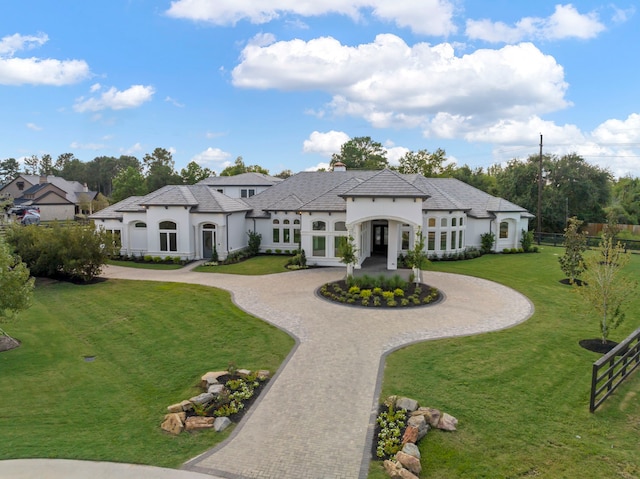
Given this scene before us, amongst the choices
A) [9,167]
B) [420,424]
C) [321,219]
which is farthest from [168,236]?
[9,167]

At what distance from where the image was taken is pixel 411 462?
655 centimetres

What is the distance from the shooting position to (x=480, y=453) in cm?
695

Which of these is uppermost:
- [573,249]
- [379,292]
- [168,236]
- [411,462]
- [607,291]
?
[168,236]

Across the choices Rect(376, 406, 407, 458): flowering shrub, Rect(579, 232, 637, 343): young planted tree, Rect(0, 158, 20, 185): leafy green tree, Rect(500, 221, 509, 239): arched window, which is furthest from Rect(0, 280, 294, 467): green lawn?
Rect(0, 158, 20, 185): leafy green tree

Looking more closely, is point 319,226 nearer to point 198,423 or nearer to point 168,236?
point 168,236

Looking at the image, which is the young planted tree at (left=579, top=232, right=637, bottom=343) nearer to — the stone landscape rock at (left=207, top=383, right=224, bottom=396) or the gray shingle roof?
the stone landscape rock at (left=207, top=383, right=224, bottom=396)

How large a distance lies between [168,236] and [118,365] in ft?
53.3

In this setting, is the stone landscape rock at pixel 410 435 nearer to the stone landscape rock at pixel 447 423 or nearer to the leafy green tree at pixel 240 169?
the stone landscape rock at pixel 447 423

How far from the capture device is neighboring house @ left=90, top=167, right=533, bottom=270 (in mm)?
20188

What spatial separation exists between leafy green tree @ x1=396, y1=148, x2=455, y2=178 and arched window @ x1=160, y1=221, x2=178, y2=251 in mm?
39575

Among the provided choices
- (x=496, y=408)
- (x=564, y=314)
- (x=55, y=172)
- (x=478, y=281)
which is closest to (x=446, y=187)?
(x=478, y=281)

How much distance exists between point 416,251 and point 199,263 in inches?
541

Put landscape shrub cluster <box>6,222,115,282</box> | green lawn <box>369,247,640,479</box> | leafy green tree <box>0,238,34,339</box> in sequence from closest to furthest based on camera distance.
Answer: green lawn <box>369,247,640,479</box> < leafy green tree <box>0,238,34,339</box> < landscape shrub cluster <box>6,222,115,282</box>

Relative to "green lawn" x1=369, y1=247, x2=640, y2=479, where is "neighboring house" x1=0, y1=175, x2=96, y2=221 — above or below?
above
